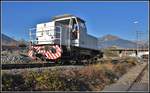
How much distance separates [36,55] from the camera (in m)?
20.2

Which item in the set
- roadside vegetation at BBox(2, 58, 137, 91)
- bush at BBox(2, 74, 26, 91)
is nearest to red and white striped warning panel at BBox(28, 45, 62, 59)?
roadside vegetation at BBox(2, 58, 137, 91)

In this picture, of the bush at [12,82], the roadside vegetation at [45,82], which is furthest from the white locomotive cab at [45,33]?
the bush at [12,82]

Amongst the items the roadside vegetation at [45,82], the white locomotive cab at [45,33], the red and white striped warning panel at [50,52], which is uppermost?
the white locomotive cab at [45,33]

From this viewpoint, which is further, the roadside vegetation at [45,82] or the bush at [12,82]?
the roadside vegetation at [45,82]

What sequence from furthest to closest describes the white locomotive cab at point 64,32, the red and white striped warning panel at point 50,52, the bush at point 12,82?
the white locomotive cab at point 64,32
the red and white striped warning panel at point 50,52
the bush at point 12,82

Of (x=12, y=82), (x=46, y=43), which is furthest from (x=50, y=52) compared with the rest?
(x=12, y=82)

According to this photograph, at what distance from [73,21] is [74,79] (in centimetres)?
1160

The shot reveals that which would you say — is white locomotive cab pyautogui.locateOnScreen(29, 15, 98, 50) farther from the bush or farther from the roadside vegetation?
the bush

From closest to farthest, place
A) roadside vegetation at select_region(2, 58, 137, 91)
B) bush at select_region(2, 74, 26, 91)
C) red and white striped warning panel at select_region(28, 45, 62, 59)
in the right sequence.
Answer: bush at select_region(2, 74, 26, 91)
roadside vegetation at select_region(2, 58, 137, 91)
red and white striped warning panel at select_region(28, 45, 62, 59)

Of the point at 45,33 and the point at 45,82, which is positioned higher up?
the point at 45,33

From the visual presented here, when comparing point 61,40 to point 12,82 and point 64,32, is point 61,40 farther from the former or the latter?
point 12,82

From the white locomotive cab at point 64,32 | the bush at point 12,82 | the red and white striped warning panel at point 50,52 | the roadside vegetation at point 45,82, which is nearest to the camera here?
the bush at point 12,82

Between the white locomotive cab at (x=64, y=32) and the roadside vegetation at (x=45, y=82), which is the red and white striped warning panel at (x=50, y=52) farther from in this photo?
the roadside vegetation at (x=45, y=82)

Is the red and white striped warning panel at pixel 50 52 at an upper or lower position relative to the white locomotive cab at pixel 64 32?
lower
